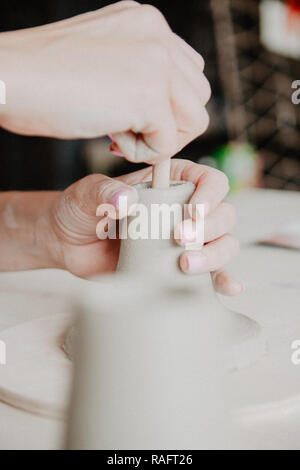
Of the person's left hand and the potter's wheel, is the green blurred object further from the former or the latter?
the potter's wheel

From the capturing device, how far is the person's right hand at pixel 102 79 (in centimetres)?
51

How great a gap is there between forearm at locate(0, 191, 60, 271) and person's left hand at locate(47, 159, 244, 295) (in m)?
0.02

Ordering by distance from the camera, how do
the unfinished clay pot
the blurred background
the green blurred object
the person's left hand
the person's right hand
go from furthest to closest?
the blurred background < the green blurred object < the person's left hand < the person's right hand < the unfinished clay pot

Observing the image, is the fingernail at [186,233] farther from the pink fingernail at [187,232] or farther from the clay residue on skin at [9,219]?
the clay residue on skin at [9,219]

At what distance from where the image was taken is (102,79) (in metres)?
0.51

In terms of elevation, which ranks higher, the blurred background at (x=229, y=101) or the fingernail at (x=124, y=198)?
the blurred background at (x=229, y=101)

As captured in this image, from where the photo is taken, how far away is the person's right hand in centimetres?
51

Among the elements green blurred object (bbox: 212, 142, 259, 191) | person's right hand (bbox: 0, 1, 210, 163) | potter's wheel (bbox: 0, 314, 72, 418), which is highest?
green blurred object (bbox: 212, 142, 259, 191)

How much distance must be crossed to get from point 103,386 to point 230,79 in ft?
9.57

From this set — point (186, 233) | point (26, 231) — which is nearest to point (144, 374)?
point (186, 233)

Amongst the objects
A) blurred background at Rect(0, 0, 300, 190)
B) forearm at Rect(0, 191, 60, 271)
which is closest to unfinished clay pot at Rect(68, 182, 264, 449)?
forearm at Rect(0, 191, 60, 271)

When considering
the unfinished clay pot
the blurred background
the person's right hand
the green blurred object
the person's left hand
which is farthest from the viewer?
the blurred background

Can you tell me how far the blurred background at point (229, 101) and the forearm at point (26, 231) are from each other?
5.86 feet

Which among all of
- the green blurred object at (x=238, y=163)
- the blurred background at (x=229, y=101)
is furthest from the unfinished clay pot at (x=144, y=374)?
the blurred background at (x=229, y=101)
